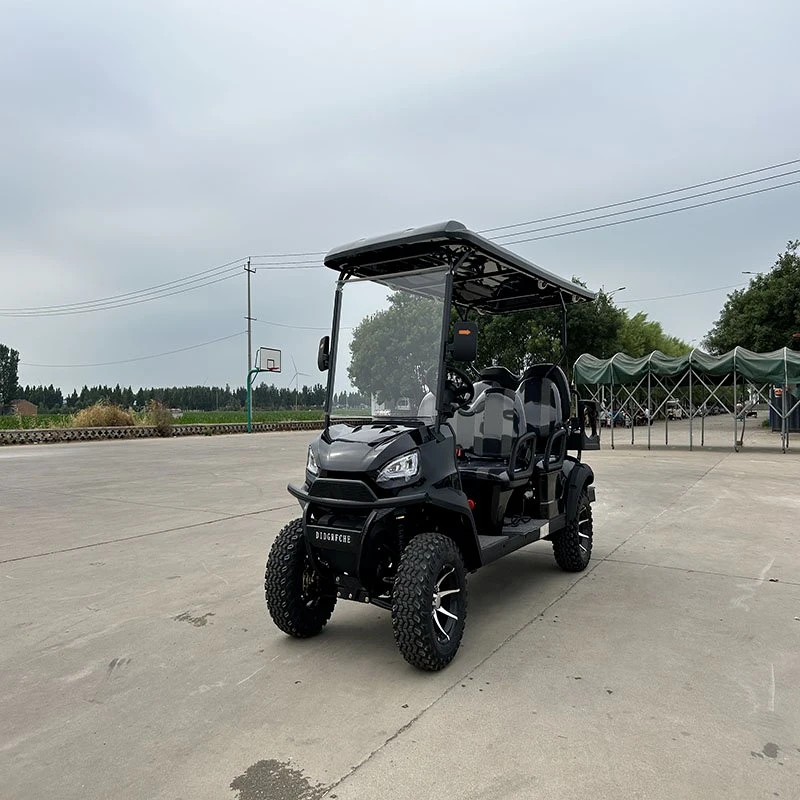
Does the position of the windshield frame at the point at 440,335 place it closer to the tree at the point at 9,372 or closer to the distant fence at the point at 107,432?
the distant fence at the point at 107,432

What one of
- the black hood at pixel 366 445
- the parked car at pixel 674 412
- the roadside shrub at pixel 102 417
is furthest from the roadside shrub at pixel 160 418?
the parked car at pixel 674 412

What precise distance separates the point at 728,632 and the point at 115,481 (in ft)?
36.2

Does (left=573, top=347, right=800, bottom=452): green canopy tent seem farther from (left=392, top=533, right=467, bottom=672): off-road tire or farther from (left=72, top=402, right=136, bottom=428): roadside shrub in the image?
(left=72, top=402, right=136, bottom=428): roadside shrub

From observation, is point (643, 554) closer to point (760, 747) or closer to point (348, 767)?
point (760, 747)

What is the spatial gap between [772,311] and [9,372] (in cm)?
7829

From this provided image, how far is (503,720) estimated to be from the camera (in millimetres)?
3031

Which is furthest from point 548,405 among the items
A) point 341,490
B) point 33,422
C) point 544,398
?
point 33,422

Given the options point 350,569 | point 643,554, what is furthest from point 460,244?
point 643,554

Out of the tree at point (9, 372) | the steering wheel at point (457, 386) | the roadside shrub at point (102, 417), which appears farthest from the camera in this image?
the tree at point (9, 372)

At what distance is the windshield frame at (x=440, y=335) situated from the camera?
A: 398 centimetres

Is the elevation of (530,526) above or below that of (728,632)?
above

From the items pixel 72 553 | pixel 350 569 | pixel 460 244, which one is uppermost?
pixel 460 244

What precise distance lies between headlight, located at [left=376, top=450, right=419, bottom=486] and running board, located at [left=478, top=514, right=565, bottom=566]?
2.91ft

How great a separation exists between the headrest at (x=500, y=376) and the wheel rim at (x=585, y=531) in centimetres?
131
